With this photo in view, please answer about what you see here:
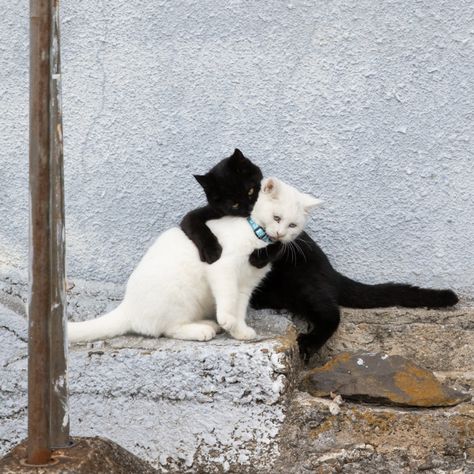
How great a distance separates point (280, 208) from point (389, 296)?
0.52 meters

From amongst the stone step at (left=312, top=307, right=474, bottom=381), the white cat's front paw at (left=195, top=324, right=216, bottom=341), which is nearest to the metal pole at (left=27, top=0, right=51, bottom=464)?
the white cat's front paw at (left=195, top=324, right=216, bottom=341)

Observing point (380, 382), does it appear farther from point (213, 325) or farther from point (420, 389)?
point (213, 325)

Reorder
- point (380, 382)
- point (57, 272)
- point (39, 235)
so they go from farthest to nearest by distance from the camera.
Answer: point (380, 382), point (57, 272), point (39, 235)

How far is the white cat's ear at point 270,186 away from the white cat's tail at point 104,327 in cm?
65

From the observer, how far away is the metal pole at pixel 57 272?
208 cm

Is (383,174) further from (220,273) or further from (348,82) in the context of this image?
(220,273)

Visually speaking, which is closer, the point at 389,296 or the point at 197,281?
the point at 197,281

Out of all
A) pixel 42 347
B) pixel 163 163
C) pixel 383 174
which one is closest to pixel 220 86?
pixel 163 163

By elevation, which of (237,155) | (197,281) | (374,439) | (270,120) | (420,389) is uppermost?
(270,120)

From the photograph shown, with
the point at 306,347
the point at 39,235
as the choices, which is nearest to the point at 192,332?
the point at 306,347

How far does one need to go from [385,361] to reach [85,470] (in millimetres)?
1105

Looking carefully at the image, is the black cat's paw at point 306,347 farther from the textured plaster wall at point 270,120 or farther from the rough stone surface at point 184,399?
the textured plaster wall at point 270,120

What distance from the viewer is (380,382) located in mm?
2672

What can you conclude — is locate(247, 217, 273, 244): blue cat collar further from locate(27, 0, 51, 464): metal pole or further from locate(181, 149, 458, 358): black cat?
locate(27, 0, 51, 464): metal pole
